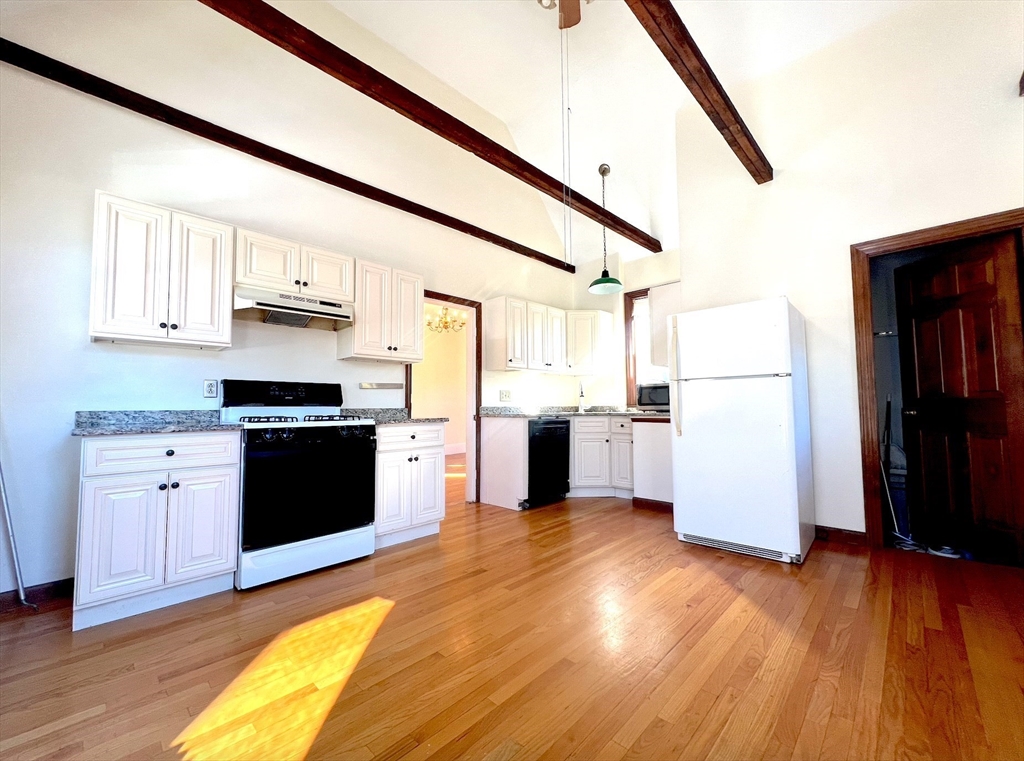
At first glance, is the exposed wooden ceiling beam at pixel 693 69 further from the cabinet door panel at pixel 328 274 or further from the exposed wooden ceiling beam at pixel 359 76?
the cabinet door panel at pixel 328 274

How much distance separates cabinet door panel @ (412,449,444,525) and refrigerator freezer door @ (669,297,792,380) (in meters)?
1.93

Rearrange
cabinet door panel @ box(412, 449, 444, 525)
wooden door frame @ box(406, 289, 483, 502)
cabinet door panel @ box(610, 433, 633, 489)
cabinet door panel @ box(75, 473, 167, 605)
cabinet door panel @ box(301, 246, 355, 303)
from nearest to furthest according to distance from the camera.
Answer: cabinet door panel @ box(75, 473, 167, 605) < cabinet door panel @ box(301, 246, 355, 303) < cabinet door panel @ box(412, 449, 444, 525) < wooden door frame @ box(406, 289, 483, 502) < cabinet door panel @ box(610, 433, 633, 489)

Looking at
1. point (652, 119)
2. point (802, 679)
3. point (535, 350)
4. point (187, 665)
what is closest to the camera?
point (802, 679)

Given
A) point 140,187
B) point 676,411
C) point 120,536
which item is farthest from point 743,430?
point 140,187

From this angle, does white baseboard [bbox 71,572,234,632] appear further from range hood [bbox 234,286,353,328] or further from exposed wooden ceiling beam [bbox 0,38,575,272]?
exposed wooden ceiling beam [bbox 0,38,575,272]

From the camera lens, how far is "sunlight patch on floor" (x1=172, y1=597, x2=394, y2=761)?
1266 mm

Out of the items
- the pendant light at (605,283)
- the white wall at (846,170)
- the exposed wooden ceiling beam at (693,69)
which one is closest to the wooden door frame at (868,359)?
the white wall at (846,170)

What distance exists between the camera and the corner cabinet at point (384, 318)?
11.0ft

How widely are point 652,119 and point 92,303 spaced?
4.61 m

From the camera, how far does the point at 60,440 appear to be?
2352 mm

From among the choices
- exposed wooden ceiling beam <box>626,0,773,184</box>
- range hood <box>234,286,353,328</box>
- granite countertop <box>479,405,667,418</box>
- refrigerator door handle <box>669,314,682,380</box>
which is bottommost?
granite countertop <box>479,405,667,418</box>

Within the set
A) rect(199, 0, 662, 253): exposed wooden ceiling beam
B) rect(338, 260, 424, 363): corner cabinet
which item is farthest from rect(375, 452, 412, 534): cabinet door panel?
rect(199, 0, 662, 253): exposed wooden ceiling beam

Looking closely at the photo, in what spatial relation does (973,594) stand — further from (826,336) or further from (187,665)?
(187,665)

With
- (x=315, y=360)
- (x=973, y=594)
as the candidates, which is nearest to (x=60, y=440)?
(x=315, y=360)
